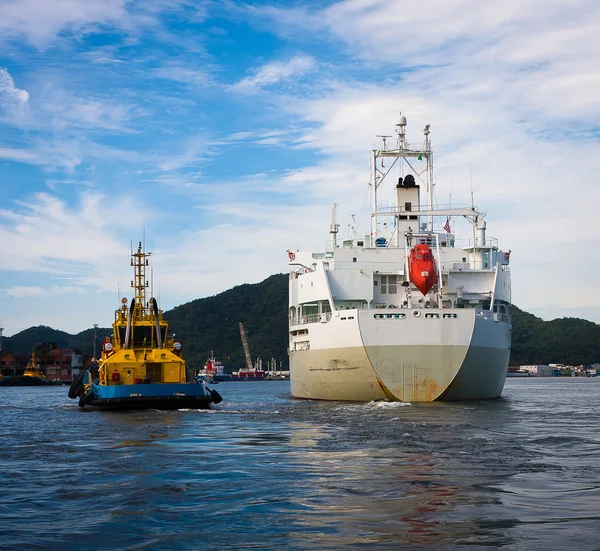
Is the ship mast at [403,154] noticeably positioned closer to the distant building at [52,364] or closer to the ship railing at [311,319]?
the ship railing at [311,319]

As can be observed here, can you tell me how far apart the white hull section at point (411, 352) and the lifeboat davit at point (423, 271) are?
215cm

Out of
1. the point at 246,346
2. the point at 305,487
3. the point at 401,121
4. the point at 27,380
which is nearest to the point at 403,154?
the point at 401,121

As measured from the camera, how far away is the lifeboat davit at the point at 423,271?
1443 inches

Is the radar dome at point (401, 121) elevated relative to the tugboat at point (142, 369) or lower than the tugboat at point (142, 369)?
elevated

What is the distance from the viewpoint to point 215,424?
1088 inches

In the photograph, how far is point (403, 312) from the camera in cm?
3475

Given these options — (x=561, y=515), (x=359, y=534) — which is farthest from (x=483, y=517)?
(x=359, y=534)

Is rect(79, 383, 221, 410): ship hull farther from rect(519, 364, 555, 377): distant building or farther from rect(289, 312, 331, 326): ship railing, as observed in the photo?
rect(519, 364, 555, 377): distant building

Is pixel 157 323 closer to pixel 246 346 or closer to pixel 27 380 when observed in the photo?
pixel 27 380

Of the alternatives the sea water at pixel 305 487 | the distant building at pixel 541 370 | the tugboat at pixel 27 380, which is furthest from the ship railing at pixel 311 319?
the distant building at pixel 541 370

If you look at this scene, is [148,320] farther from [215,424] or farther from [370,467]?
[370,467]

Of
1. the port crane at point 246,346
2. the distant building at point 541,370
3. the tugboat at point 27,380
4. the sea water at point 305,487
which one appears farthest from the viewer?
the port crane at point 246,346

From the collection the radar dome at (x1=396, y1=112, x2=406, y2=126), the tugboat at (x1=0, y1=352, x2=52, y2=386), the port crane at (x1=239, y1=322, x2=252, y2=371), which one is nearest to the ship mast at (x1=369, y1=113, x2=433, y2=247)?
the radar dome at (x1=396, y1=112, x2=406, y2=126)

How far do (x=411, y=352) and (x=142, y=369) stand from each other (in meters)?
11.1
